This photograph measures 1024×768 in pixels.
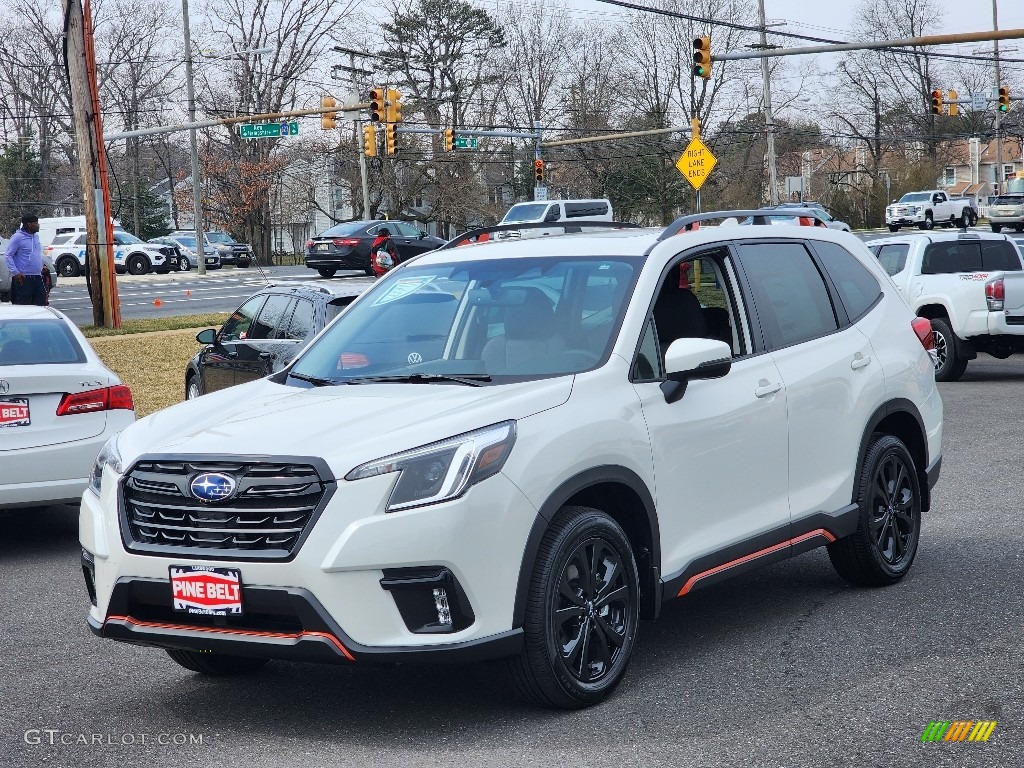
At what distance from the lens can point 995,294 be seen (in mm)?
16969

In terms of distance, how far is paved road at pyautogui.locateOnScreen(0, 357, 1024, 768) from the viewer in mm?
4656

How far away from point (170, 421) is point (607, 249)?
6.53ft

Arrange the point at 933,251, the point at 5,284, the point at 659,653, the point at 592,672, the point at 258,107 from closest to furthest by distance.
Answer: the point at 592,672 < the point at 659,653 < the point at 933,251 < the point at 5,284 < the point at 258,107

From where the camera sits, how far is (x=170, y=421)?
211 inches

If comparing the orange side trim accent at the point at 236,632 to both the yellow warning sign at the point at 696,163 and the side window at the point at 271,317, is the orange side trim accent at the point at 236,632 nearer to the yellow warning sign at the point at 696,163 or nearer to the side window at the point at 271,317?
the side window at the point at 271,317

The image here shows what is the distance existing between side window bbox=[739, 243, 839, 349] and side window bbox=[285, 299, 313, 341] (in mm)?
6057

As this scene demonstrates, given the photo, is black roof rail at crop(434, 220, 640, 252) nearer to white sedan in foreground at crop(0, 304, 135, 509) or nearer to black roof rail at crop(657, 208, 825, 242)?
black roof rail at crop(657, 208, 825, 242)

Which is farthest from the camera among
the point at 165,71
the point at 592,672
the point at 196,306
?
the point at 165,71

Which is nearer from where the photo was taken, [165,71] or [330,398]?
[330,398]

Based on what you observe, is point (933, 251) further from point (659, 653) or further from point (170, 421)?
point (170, 421)

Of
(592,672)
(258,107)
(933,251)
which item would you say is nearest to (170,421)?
(592,672)

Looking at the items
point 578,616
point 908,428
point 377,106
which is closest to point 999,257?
point 908,428

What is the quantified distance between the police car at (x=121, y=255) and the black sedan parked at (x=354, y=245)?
Result: 38.1ft

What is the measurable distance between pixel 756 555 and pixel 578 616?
1.25 metres
